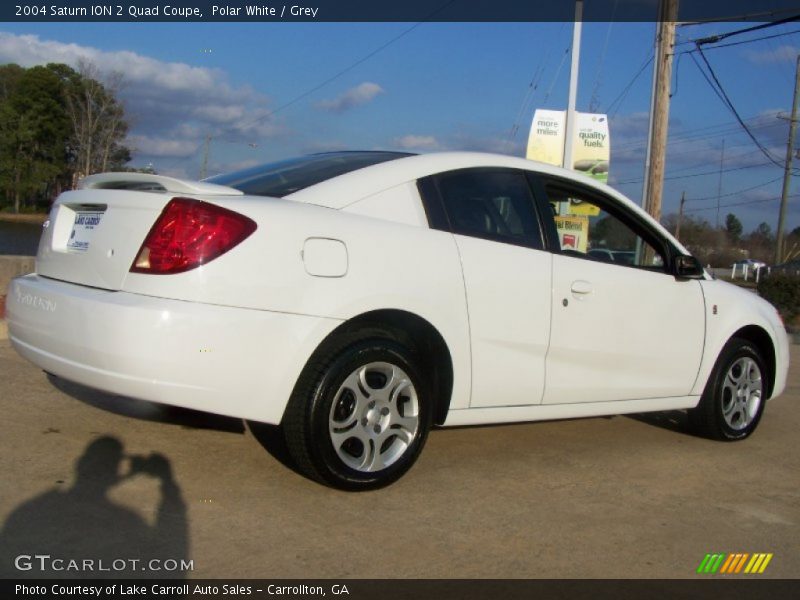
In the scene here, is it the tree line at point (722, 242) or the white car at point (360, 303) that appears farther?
the tree line at point (722, 242)

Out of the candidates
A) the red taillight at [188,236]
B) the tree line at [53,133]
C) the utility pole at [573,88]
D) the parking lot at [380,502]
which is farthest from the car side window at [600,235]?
the tree line at [53,133]

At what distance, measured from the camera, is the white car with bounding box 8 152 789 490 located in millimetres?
3330

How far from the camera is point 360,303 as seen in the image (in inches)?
142

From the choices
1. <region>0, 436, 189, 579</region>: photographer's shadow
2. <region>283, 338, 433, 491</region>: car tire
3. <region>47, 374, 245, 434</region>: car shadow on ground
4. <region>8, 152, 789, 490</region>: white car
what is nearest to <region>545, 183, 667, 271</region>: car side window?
<region>8, 152, 789, 490</region>: white car

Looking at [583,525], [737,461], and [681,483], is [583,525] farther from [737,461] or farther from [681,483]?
[737,461]

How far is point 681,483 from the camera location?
4.45 meters

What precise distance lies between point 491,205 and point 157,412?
91.0 inches

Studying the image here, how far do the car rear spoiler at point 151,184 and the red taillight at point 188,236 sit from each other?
11cm

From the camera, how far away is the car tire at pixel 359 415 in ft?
11.6

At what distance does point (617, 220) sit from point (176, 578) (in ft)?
11.6

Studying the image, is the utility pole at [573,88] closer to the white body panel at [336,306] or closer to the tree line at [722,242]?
the white body panel at [336,306]

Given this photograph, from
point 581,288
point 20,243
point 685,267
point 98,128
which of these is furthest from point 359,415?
point 98,128

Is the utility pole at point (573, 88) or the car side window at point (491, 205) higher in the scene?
the utility pole at point (573, 88)
